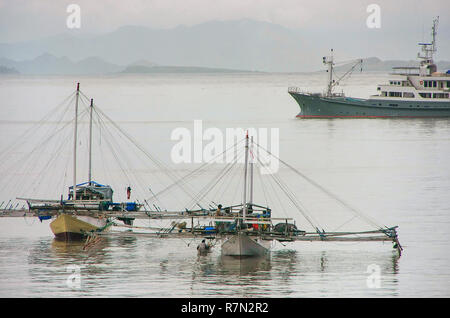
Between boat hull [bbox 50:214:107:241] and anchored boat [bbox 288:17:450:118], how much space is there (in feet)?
229

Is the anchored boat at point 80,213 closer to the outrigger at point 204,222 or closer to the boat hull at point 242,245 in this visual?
the outrigger at point 204,222

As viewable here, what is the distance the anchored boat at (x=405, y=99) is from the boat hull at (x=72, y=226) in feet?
229

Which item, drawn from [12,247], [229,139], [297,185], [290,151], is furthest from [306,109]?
[12,247]

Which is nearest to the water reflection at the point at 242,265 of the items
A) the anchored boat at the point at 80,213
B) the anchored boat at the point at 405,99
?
the anchored boat at the point at 80,213

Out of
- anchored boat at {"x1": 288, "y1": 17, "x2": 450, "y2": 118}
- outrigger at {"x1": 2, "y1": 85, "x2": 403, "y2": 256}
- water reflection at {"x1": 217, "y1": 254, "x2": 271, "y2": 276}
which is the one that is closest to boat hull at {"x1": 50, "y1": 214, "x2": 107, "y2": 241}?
outrigger at {"x1": 2, "y1": 85, "x2": 403, "y2": 256}

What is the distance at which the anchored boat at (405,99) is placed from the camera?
348 feet

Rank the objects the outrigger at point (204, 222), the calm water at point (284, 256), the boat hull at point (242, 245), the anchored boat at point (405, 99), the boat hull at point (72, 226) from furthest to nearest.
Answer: the anchored boat at point (405, 99)
the boat hull at point (72, 226)
the outrigger at point (204, 222)
the boat hull at point (242, 245)
the calm water at point (284, 256)

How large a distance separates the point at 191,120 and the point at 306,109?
52.8ft

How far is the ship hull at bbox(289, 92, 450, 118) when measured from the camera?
108875mm

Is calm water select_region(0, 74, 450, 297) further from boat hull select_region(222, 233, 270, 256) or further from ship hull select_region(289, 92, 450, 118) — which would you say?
ship hull select_region(289, 92, 450, 118)

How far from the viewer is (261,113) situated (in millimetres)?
138625

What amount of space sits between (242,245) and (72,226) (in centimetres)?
865

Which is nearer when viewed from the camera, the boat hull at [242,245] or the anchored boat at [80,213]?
the boat hull at [242,245]

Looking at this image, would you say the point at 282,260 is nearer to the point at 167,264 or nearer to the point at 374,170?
the point at 167,264
